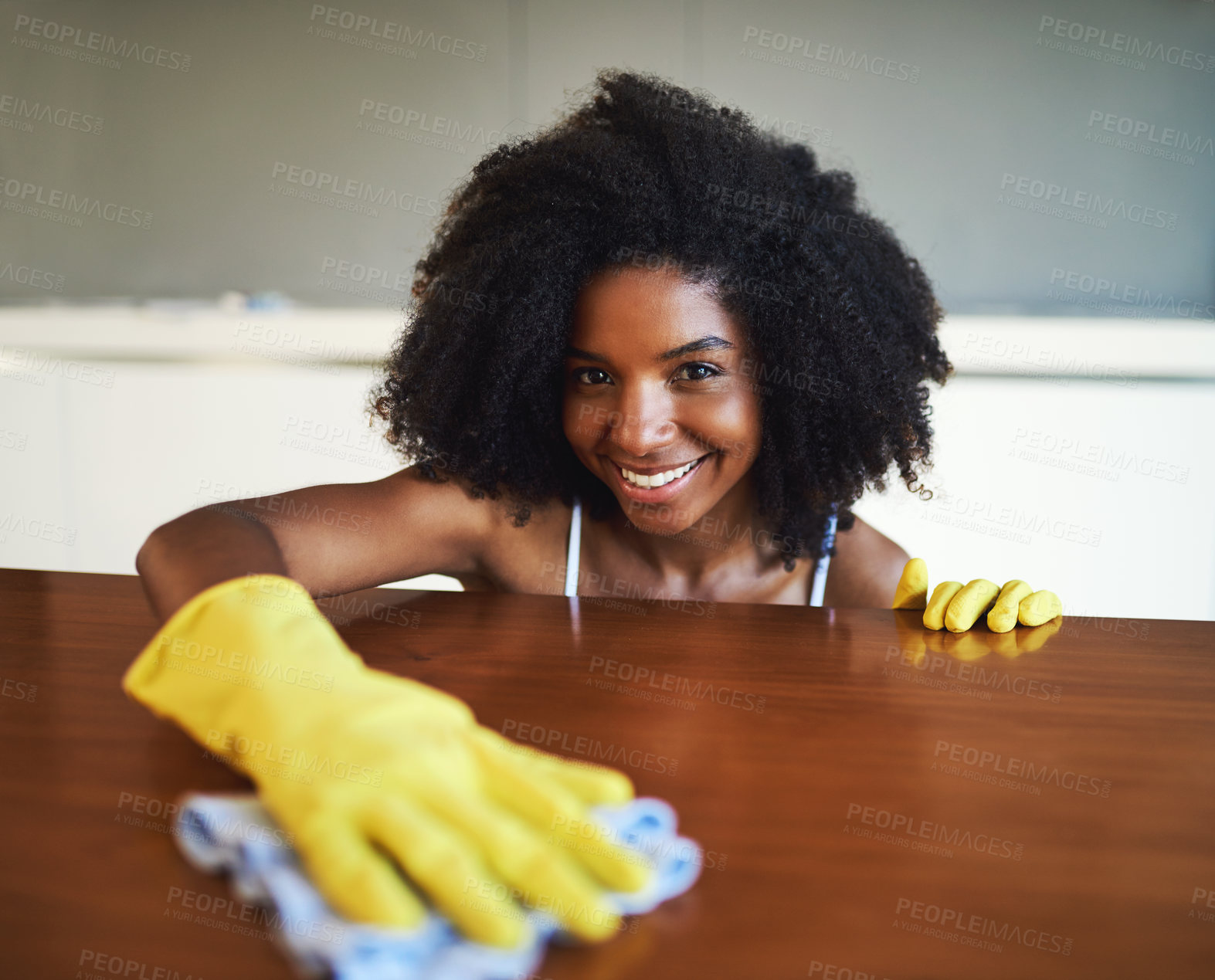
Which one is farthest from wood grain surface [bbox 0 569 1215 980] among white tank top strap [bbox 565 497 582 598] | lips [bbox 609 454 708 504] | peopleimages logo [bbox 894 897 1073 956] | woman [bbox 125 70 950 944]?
white tank top strap [bbox 565 497 582 598]

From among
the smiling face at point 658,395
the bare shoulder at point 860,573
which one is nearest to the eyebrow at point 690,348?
the smiling face at point 658,395

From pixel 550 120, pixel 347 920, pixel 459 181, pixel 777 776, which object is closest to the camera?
pixel 347 920

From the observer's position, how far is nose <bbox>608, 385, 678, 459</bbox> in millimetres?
991

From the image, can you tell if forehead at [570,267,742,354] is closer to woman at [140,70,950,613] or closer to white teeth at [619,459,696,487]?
woman at [140,70,950,613]

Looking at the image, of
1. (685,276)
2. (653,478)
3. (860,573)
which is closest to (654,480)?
(653,478)

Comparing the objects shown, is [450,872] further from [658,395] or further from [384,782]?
[658,395]

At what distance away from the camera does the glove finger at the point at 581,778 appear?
445 mm

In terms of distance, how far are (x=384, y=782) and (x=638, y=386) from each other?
0.63 metres

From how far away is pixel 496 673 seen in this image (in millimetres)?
664

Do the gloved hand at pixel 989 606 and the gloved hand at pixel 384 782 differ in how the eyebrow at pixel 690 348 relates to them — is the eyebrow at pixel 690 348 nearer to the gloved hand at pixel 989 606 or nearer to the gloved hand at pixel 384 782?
the gloved hand at pixel 989 606

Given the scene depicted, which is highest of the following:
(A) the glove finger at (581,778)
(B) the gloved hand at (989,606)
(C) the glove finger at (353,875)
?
(B) the gloved hand at (989,606)

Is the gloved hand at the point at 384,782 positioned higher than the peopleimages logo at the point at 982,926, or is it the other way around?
the gloved hand at the point at 384,782

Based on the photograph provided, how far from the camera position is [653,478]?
1.07m

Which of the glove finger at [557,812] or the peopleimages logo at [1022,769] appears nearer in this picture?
the glove finger at [557,812]
